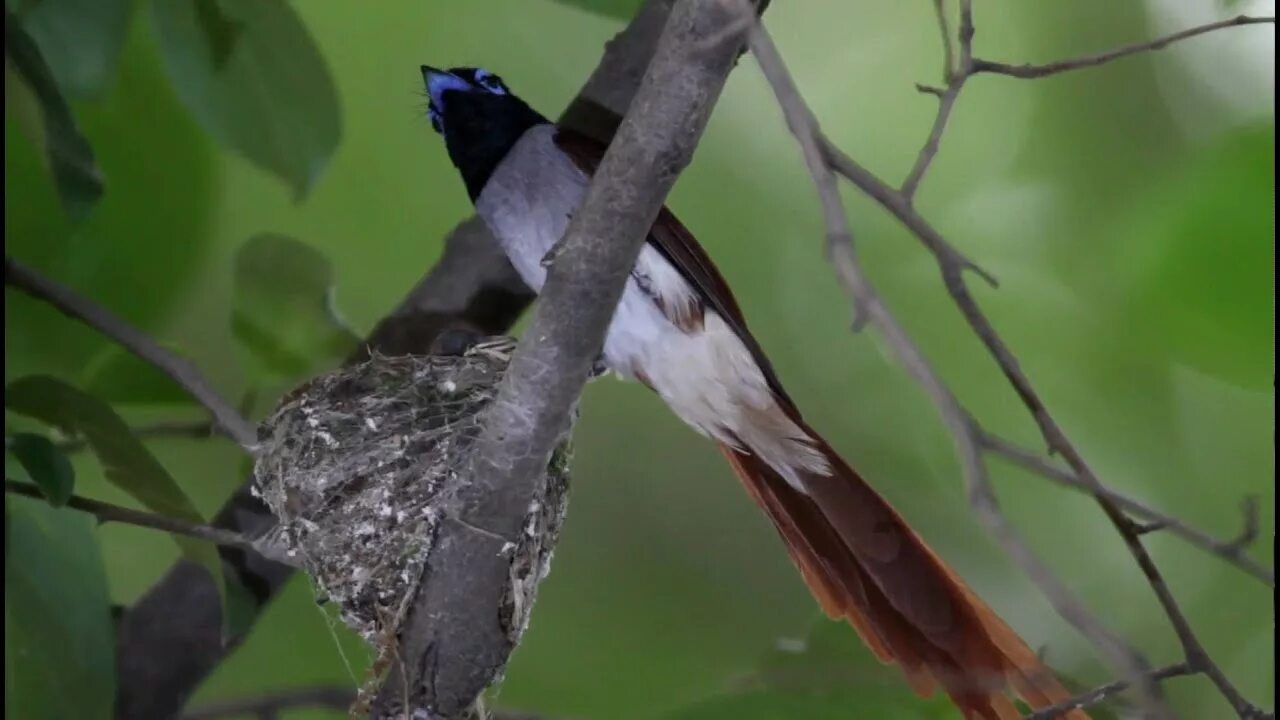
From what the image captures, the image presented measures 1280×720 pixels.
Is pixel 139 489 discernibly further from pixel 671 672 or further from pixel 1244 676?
pixel 1244 676

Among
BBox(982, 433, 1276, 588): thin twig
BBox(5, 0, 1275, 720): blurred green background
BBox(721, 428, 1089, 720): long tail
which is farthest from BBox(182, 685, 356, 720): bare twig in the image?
BBox(982, 433, 1276, 588): thin twig

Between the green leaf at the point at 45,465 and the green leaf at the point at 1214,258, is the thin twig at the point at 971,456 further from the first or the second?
the green leaf at the point at 1214,258

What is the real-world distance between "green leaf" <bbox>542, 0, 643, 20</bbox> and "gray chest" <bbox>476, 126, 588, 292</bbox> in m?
0.19

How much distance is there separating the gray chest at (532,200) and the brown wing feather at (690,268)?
0.03 meters

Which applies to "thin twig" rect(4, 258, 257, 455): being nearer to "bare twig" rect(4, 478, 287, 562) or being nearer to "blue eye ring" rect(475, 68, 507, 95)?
"bare twig" rect(4, 478, 287, 562)

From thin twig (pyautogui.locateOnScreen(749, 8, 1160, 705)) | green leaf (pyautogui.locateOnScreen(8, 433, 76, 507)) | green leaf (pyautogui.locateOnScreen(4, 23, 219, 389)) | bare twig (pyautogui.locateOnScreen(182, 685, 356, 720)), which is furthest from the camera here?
bare twig (pyautogui.locateOnScreen(182, 685, 356, 720))

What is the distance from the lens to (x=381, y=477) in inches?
45.2

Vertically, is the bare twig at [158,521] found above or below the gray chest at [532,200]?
below

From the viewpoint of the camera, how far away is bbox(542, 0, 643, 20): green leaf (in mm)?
1407

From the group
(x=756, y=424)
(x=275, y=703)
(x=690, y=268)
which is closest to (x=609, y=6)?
(x=690, y=268)

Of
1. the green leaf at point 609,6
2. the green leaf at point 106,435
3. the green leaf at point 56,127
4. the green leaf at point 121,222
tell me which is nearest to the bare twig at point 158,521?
the green leaf at point 106,435

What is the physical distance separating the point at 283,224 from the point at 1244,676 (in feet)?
4.78

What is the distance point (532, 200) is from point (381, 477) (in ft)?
1.12

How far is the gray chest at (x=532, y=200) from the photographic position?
1263mm
